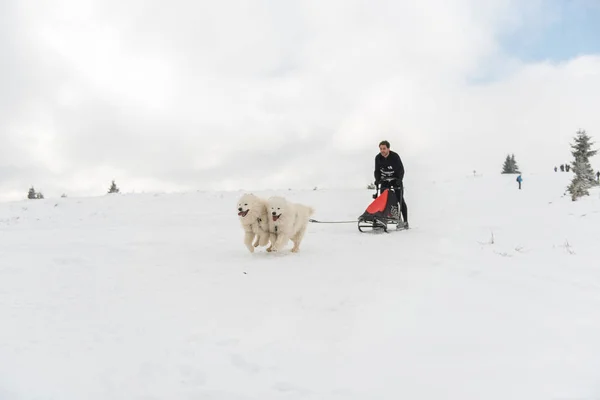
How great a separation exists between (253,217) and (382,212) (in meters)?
3.73

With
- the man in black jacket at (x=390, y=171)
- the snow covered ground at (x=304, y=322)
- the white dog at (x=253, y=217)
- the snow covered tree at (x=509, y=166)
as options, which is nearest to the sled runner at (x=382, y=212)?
the man in black jacket at (x=390, y=171)

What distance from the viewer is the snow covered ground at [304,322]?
99.2 inches

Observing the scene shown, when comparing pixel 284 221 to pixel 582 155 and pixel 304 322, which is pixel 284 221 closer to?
pixel 304 322

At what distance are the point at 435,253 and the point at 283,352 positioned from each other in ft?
11.9

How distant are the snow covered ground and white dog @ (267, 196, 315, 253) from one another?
261 mm

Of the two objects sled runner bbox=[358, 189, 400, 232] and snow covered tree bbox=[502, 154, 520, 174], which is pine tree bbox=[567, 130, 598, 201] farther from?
snow covered tree bbox=[502, 154, 520, 174]

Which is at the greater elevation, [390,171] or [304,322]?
[390,171]

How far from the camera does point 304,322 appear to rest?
3.41 m

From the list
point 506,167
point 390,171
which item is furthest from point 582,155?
point 506,167

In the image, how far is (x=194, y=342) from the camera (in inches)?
122

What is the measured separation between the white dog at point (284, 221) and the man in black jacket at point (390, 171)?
11.8ft

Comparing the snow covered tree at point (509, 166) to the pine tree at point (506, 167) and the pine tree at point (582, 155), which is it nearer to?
the pine tree at point (506, 167)

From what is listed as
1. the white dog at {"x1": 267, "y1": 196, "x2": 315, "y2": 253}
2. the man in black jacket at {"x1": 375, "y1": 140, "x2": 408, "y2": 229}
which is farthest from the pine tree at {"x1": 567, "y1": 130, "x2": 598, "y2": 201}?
the white dog at {"x1": 267, "y1": 196, "x2": 315, "y2": 253}

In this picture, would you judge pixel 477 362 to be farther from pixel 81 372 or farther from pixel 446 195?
pixel 446 195
